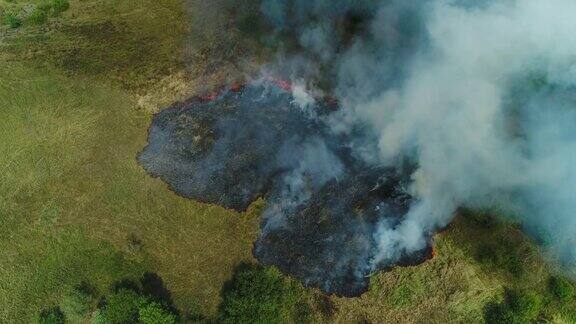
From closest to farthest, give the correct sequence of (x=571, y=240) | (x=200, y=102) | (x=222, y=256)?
(x=571, y=240) < (x=222, y=256) < (x=200, y=102)

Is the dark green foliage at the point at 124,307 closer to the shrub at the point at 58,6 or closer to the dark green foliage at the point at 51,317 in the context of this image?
the dark green foliage at the point at 51,317

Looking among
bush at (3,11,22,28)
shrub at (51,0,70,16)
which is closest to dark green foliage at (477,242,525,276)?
shrub at (51,0,70,16)

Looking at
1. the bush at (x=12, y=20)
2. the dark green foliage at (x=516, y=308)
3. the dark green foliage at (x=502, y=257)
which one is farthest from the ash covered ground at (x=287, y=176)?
the bush at (x=12, y=20)

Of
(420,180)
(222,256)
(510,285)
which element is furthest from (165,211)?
(510,285)

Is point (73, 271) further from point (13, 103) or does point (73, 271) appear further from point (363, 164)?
point (363, 164)

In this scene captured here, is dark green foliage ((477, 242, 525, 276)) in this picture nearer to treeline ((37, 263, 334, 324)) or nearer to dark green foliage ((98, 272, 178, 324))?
treeline ((37, 263, 334, 324))

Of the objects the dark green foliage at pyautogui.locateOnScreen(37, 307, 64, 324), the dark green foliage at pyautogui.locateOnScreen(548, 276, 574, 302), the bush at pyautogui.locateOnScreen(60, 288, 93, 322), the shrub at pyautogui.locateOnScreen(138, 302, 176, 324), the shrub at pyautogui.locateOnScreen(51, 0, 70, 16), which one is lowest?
the dark green foliage at pyautogui.locateOnScreen(37, 307, 64, 324)

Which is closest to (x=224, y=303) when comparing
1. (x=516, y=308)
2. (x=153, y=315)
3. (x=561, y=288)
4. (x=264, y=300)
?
(x=264, y=300)
